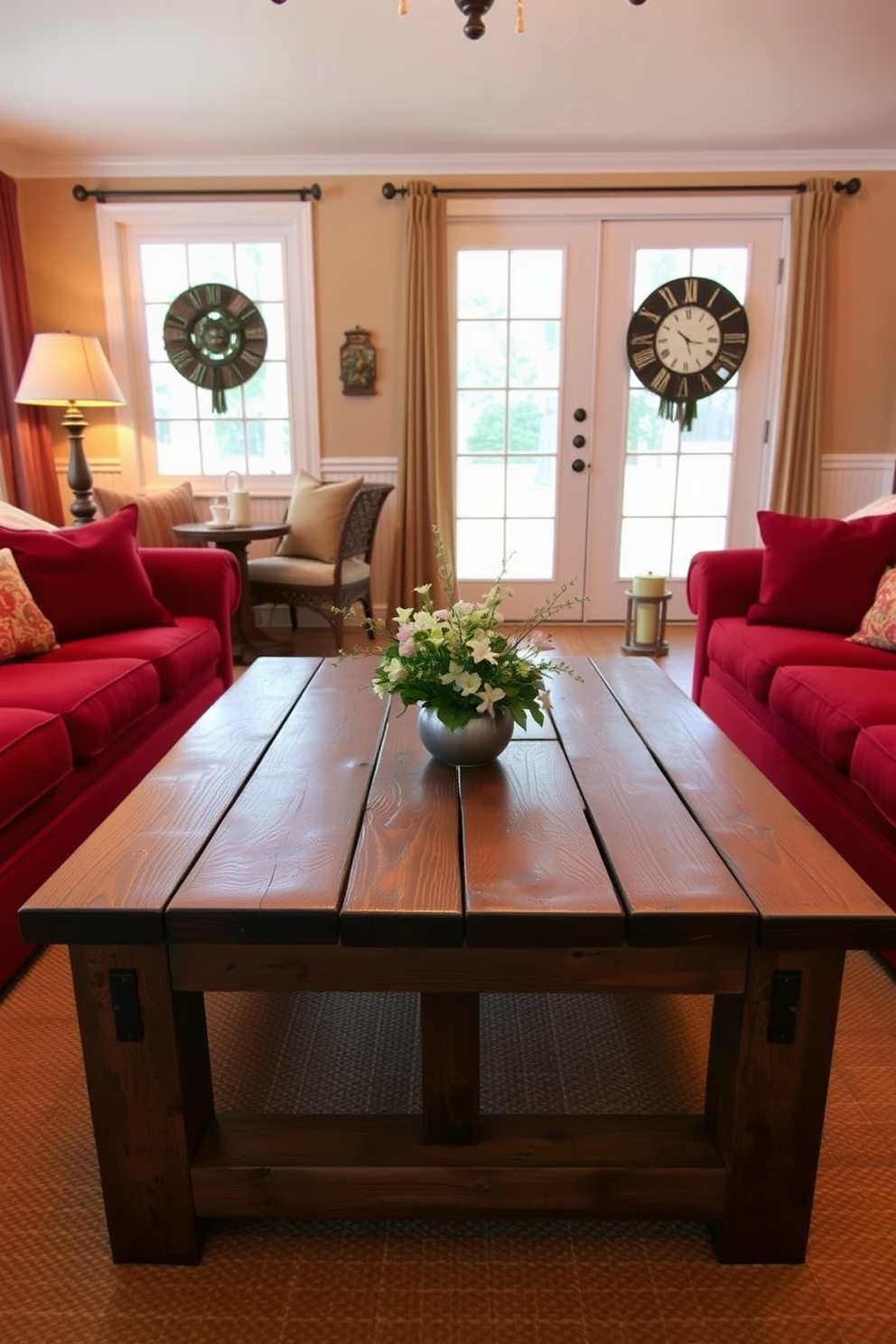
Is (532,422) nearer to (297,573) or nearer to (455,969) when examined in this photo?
(297,573)

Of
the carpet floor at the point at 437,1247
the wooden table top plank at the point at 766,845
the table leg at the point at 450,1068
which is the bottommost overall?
the carpet floor at the point at 437,1247

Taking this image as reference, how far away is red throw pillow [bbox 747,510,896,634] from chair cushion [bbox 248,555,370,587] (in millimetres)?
2017

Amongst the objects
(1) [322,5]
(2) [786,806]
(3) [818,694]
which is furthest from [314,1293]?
(1) [322,5]

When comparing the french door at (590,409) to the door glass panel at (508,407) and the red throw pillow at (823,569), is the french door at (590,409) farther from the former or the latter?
the red throw pillow at (823,569)

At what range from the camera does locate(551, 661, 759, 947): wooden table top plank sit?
41.5 inches

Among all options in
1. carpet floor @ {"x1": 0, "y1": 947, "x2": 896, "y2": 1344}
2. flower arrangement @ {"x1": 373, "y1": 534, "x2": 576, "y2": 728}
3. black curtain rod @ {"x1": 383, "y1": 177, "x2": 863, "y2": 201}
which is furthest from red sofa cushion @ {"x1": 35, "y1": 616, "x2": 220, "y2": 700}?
black curtain rod @ {"x1": 383, "y1": 177, "x2": 863, "y2": 201}

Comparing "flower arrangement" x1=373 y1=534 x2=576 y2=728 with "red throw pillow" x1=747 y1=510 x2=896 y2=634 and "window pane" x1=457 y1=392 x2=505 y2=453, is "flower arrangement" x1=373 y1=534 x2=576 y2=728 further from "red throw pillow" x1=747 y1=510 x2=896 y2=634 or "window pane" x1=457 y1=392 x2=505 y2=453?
"window pane" x1=457 y1=392 x2=505 y2=453

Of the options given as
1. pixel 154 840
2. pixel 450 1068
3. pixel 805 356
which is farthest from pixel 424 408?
pixel 450 1068

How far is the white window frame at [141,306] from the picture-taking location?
176 inches

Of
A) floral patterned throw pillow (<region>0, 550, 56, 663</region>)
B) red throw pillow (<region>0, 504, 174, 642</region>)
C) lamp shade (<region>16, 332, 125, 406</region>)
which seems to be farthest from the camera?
lamp shade (<region>16, 332, 125, 406</region>)

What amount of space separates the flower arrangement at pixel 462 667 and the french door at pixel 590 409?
9.77ft

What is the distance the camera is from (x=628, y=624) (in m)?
4.36

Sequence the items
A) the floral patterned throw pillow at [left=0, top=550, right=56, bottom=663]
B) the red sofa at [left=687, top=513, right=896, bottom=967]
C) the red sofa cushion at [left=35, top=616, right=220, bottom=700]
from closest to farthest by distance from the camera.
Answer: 1. the red sofa at [left=687, top=513, right=896, bottom=967]
2. the floral patterned throw pillow at [left=0, top=550, right=56, bottom=663]
3. the red sofa cushion at [left=35, top=616, right=220, bottom=700]

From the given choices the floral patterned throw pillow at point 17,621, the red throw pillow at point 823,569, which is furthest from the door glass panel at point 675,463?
the floral patterned throw pillow at point 17,621
